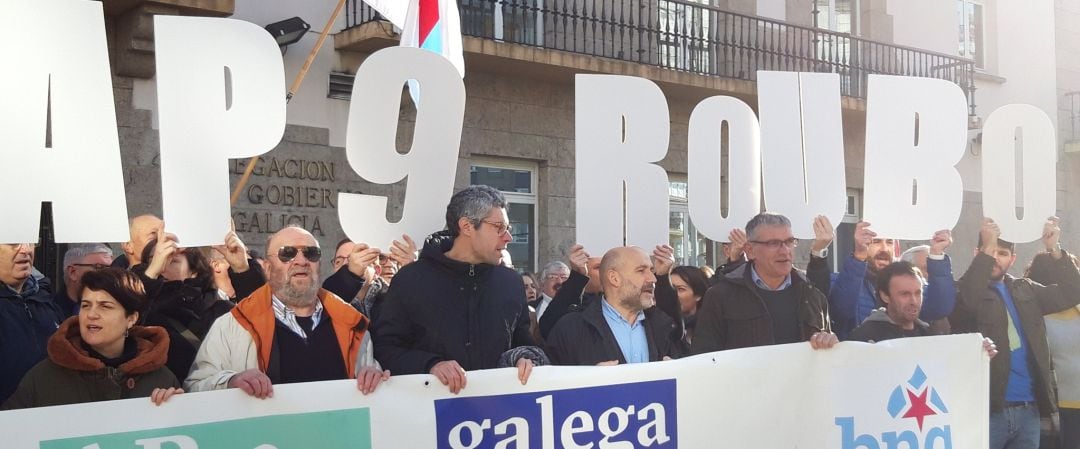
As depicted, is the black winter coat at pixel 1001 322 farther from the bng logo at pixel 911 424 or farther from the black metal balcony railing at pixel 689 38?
the black metal balcony railing at pixel 689 38

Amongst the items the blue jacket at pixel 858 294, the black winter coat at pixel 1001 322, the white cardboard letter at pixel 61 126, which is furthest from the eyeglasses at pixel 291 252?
the black winter coat at pixel 1001 322

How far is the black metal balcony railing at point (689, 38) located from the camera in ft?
38.0

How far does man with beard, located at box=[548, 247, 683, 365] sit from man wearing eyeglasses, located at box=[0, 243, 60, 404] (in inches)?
69.3

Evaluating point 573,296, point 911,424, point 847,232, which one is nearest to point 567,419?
point 573,296

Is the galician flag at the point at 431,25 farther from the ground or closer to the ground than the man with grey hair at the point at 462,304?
farther from the ground

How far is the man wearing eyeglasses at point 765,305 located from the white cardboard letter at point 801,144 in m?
0.69

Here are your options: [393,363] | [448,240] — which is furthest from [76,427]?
[448,240]

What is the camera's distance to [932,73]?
51.3 feet

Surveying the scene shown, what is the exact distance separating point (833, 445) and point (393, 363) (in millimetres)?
1746

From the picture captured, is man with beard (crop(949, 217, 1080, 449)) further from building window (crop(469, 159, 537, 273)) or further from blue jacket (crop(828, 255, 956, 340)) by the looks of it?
building window (crop(469, 159, 537, 273))

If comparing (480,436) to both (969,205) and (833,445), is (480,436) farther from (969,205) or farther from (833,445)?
(969,205)

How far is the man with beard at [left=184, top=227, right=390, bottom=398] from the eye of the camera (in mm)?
3562

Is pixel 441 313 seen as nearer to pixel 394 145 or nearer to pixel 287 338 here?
pixel 287 338

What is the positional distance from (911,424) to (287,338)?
2473mm
